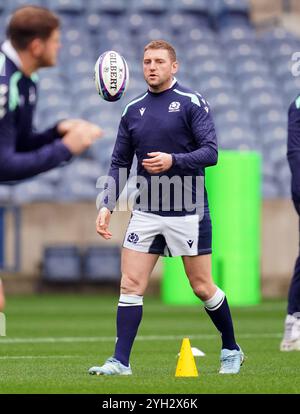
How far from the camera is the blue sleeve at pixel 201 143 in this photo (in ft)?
25.9

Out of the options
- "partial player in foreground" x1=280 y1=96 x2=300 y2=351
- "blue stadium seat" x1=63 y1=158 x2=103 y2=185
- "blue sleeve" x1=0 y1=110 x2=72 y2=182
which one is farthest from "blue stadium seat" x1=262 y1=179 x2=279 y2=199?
"blue sleeve" x1=0 y1=110 x2=72 y2=182

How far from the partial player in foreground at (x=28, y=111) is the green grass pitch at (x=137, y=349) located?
141 cm

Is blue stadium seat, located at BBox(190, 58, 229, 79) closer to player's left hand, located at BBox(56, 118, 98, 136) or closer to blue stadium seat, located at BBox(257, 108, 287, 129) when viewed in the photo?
blue stadium seat, located at BBox(257, 108, 287, 129)

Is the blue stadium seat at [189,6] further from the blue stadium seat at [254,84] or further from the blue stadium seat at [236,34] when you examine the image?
the blue stadium seat at [254,84]

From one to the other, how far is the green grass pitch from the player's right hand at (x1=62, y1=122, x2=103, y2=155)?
1478 mm

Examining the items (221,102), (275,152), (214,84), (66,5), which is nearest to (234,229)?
(275,152)

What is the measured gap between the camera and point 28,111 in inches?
263

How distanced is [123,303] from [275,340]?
11.8 feet

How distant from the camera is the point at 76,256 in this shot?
755 inches

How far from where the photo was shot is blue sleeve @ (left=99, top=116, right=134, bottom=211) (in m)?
8.24

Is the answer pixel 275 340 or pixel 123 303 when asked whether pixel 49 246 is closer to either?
pixel 275 340

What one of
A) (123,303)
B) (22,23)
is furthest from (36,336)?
(22,23)

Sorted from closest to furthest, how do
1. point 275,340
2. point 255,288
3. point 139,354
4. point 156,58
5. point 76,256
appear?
point 156,58, point 139,354, point 275,340, point 255,288, point 76,256

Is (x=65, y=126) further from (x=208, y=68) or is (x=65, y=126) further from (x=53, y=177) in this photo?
(x=208, y=68)
